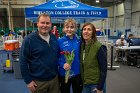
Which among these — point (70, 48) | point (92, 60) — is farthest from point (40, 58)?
point (92, 60)

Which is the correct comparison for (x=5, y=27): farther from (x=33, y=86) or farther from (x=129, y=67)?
(x=33, y=86)

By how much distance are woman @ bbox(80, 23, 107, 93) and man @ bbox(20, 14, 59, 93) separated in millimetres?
317

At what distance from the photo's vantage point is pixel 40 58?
7.28ft

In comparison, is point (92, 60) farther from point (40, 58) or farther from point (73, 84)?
point (40, 58)

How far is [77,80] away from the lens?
246cm

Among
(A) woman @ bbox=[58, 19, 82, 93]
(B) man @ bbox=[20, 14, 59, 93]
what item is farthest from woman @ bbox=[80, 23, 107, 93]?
(B) man @ bbox=[20, 14, 59, 93]

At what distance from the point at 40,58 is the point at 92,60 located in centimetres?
56

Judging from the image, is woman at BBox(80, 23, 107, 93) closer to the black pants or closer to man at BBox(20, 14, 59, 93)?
the black pants

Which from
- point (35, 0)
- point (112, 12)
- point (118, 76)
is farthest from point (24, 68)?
point (112, 12)

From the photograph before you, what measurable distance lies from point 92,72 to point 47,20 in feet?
2.44

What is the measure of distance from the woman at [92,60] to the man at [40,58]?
1.04ft

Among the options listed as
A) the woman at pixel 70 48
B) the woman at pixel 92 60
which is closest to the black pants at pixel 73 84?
the woman at pixel 70 48

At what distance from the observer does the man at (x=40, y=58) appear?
220 centimetres

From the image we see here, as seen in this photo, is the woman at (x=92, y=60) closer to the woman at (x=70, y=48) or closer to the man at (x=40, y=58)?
the woman at (x=70, y=48)
